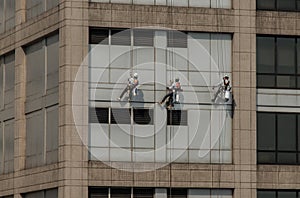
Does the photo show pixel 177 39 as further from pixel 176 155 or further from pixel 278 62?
pixel 176 155

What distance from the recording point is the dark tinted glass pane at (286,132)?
226 ft

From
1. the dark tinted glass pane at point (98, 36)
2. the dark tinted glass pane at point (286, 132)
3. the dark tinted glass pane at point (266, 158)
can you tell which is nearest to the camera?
the dark tinted glass pane at point (98, 36)

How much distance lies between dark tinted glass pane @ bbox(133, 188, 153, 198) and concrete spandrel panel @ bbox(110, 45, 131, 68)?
6089 mm

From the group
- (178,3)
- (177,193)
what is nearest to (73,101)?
(177,193)

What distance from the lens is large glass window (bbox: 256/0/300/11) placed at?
6944cm

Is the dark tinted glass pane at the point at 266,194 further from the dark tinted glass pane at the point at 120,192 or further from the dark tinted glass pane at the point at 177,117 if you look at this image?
the dark tinted glass pane at the point at 120,192

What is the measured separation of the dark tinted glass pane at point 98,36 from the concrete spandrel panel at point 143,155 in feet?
18.2

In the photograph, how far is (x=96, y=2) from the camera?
67500 millimetres

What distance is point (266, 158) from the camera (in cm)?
6844

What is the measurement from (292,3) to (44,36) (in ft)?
41.7

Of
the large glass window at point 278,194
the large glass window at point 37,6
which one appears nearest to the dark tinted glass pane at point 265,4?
the large glass window at point 278,194

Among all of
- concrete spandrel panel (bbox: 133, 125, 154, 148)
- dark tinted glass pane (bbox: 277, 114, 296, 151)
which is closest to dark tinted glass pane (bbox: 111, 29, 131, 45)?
concrete spandrel panel (bbox: 133, 125, 154, 148)

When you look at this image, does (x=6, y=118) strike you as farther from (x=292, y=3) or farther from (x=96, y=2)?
(x=292, y=3)

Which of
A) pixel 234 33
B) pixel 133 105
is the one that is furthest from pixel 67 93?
pixel 234 33
